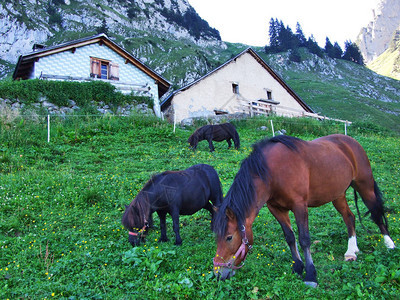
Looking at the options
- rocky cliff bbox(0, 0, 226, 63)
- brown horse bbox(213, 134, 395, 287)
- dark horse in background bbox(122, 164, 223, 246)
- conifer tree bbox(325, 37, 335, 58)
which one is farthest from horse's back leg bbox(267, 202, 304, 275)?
conifer tree bbox(325, 37, 335, 58)

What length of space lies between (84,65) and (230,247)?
19949 mm

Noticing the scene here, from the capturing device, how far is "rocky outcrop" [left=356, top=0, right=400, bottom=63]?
589 feet

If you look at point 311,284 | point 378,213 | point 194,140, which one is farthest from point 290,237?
point 194,140

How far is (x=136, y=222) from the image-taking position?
203 inches

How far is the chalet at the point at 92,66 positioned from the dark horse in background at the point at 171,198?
16310mm

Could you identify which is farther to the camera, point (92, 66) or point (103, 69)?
point (103, 69)

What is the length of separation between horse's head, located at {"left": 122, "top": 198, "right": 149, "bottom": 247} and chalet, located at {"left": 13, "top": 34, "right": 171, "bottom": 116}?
16.9 m

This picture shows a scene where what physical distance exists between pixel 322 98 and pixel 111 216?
1909 inches

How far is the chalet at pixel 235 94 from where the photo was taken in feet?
79.0

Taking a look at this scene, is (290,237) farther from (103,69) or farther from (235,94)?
(235,94)

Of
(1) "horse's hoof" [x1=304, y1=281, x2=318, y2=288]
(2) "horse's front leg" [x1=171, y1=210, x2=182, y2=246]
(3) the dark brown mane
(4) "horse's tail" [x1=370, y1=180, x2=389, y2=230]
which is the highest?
(3) the dark brown mane

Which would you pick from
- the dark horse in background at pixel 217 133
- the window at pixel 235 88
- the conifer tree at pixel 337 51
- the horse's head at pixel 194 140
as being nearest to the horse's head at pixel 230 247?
the horse's head at pixel 194 140

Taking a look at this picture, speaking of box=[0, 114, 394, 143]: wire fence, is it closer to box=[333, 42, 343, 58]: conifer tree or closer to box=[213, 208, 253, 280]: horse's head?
box=[213, 208, 253, 280]: horse's head

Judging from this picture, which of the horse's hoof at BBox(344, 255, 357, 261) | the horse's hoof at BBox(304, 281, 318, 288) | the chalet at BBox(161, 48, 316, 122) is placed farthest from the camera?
the chalet at BBox(161, 48, 316, 122)
